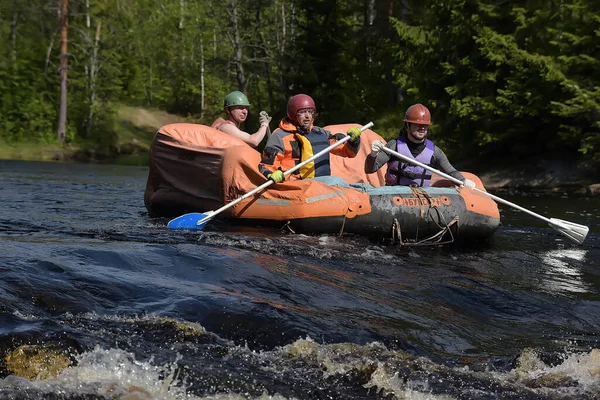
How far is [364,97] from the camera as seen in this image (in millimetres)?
28938

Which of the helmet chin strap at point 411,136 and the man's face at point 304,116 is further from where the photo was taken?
the man's face at point 304,116

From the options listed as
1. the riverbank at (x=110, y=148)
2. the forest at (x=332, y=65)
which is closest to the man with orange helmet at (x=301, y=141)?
the forest at (x=332, y=65)

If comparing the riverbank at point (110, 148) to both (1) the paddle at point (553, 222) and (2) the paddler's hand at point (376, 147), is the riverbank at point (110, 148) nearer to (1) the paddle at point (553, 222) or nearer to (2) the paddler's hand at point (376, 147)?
(2) the paddler's hand at point (376, 147)

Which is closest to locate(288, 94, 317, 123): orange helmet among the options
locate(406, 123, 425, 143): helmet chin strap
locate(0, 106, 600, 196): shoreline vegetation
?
locate(406, 123, 425, 143): helmet chin strap

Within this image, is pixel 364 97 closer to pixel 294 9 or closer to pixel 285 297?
pixel 294 9

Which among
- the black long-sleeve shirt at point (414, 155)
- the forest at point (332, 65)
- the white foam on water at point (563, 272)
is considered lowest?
the white foam on water at point (563, 272)

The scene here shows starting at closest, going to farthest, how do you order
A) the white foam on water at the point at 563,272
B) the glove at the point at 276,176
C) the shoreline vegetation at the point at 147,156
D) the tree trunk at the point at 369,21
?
the white foam on water at the point at 563,272 → the glove at the point at 276,176 → the shoreline vegetation at the point at 147,156 → the tree trunk at the point at 369,21

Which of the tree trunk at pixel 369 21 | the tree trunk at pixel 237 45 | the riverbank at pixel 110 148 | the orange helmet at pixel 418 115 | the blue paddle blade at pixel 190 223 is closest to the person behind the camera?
the blue paddle blade at pixel 190 223

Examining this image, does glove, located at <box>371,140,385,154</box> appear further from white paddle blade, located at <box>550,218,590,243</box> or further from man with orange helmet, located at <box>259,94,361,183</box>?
white paddle blade, located at <box>550,218,590,243</box>

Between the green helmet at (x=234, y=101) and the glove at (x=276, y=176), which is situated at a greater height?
the green helmet at (x=234, y=101)

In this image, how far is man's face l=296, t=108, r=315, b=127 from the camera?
28.5 ft

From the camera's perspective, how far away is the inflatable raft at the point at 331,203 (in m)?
7.61

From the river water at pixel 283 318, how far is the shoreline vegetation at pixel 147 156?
→ 9.70 meters

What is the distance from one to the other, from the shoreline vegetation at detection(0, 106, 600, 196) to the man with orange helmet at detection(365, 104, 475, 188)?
828 centimetres
